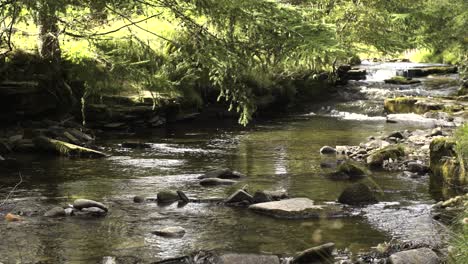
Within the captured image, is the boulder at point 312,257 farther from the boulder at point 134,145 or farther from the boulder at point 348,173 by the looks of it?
the boulder at point 134,145

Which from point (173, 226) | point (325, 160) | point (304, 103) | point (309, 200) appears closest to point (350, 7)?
point (304, 103)

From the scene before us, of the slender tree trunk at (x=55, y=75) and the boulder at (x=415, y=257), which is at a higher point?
the slender tree trunk at (x=55, y=75)

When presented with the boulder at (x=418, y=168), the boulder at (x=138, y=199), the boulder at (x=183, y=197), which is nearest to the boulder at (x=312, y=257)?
the boulder at (x=183, y=197)

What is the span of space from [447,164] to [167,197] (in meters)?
5.40

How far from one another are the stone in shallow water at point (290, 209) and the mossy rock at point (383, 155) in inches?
168

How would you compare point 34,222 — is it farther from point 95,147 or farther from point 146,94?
point 146,94

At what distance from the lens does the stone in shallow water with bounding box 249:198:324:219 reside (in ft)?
27.6

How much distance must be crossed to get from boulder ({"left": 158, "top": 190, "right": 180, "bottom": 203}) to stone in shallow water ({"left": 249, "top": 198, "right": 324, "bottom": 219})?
1.37m

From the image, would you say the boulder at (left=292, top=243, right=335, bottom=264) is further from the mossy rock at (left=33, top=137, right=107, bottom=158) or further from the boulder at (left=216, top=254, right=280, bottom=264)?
the mossy rock at (left=33, top=137, right=107, bottom=158)

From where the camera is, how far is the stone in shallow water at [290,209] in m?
8.42

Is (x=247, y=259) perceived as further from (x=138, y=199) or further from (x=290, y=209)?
(x=138, y=199)

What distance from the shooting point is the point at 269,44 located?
5922 mm

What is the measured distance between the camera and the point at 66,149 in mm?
13469

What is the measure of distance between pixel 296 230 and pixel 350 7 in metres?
19.5
